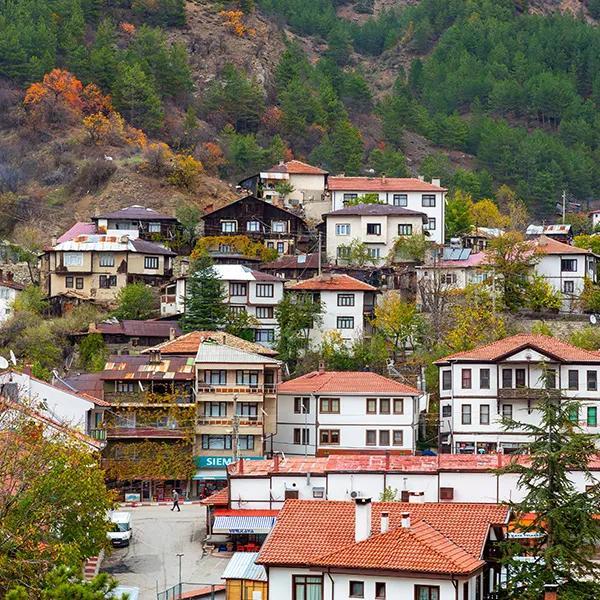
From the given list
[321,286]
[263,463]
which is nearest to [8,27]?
[321,286]

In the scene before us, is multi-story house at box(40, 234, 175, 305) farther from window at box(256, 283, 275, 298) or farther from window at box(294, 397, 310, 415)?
window at box(294, 397, 310, 415)

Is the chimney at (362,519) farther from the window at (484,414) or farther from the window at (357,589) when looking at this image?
the window at (484,414)

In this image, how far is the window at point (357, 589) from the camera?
4462 cm

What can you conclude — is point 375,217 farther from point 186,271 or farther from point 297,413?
point 297,413

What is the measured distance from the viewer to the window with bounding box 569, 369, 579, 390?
7894 centimetres

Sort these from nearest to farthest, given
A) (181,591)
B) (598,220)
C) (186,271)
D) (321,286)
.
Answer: (181,591)
(321,286)
(186,271)
(598,220)

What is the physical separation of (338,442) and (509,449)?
28.5 feet

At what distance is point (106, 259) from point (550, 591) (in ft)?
210

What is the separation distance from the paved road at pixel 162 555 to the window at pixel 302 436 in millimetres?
10914

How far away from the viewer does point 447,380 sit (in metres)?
81.1

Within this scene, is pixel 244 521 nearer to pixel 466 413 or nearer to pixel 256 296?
pixel 466 413

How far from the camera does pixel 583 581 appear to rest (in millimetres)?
44125

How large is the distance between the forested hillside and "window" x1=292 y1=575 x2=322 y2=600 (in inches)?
3123

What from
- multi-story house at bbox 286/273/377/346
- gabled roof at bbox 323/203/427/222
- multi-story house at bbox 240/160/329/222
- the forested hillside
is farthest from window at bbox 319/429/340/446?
the forested hillside
